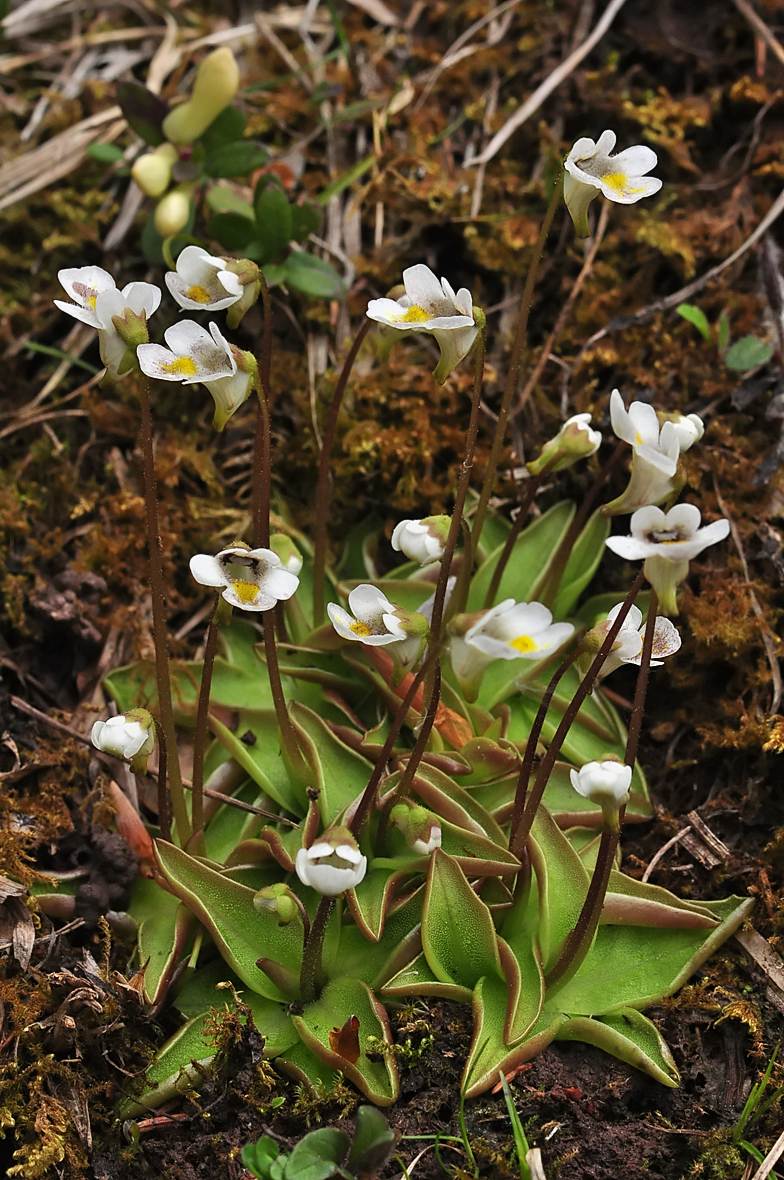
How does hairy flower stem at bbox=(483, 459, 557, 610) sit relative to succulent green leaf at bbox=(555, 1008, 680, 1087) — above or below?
above

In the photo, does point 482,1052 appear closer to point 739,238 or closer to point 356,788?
point 356,788

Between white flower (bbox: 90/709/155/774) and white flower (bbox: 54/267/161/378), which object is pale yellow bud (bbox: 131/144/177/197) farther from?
white flower (bbox: 90/709/155/774)

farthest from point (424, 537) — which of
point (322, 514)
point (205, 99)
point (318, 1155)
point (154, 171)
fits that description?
point (205, 99)

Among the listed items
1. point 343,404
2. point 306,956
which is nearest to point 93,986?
point 306,956

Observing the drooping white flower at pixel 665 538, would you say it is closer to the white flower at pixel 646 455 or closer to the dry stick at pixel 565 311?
the white flower at pixel 646 455

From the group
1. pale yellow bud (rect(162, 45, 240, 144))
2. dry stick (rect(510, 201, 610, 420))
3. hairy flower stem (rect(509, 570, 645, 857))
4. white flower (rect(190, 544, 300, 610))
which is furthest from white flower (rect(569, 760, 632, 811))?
pale yellow bud (rect(162, 45, 240, 144))

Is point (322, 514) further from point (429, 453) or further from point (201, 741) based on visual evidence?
point (201, 741)
